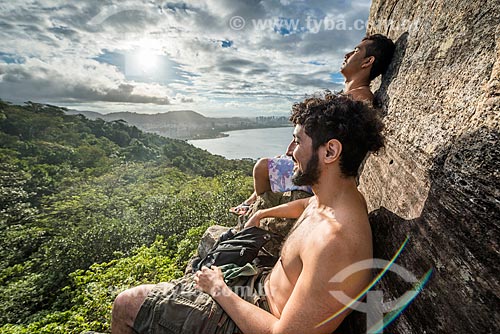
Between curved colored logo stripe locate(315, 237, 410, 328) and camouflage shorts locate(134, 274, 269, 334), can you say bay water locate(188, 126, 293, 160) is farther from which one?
camouflage shorts locate(134, 274, 269, 334)

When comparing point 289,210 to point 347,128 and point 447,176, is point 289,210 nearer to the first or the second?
point 347,128

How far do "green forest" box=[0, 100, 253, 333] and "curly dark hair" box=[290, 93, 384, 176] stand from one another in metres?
7.21

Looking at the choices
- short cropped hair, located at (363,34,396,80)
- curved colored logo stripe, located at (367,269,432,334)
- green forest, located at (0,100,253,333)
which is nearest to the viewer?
curved colored logo stripe, located at (367,269,432,334)

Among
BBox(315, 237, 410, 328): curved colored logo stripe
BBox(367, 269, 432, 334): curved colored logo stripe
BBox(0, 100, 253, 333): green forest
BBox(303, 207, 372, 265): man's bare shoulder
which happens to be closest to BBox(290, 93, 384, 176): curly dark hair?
BBox(303, 207, 372, 265): man's bare shoulder

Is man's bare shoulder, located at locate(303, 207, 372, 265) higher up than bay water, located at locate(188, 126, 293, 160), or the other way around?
man's bare shoulder, located at locate(303, 207, 372, 265)

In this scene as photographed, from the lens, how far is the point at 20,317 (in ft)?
38.3

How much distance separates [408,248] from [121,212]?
25178 mm

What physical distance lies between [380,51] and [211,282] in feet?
11.4

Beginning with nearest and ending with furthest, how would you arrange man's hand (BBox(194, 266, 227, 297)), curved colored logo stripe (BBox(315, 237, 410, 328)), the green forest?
curved colored logo stripe (BBox(315, 237, 410, 328)), man's hand (BBox(194, 266, 227, 297)), the green forest

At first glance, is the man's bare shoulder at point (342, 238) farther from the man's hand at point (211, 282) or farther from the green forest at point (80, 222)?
the green forest at point (80, 222)

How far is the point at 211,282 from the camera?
235cm

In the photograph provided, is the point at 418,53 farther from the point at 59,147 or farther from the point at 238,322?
the point at 59,147

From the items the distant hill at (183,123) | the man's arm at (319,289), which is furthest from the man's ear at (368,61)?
the distant hill at (183,123)

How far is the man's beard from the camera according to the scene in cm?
216
